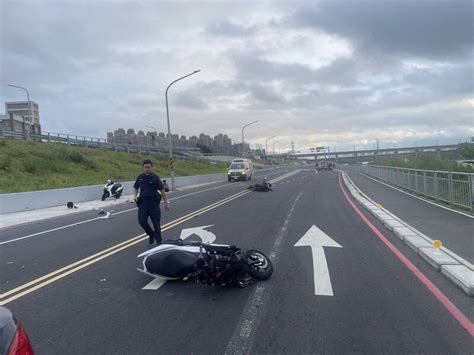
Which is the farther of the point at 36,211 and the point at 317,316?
the point at 36,211

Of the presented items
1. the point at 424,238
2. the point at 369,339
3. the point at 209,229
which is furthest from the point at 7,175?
the point at 369,339

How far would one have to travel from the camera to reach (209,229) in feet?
39.6

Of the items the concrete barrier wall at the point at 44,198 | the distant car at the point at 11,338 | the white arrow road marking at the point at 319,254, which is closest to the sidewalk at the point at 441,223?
the white arrow road marking at the point at 319,254

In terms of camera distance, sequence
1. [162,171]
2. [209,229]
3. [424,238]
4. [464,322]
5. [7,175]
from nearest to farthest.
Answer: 1. [464,322]
2. [424,238]
3. [209,229]
4. [7,175]
5. [162,171]

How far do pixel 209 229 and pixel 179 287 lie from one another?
5520 mm

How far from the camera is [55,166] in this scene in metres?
38.4

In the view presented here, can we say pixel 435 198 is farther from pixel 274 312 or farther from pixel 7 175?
pixel 7 175

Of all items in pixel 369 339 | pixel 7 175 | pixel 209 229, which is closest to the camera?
pixel 369 339

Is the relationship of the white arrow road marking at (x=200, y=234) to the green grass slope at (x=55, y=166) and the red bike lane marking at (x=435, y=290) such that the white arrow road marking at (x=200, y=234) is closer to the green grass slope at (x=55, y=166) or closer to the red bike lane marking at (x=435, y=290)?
the red bike lane marking at (x=435, y=290)

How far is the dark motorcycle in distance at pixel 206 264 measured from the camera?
6.30m

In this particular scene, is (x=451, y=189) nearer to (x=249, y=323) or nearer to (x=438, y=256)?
(x=438, y=256)

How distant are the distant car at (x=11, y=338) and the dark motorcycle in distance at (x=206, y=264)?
12.9ft

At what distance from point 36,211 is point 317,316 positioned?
18.4 meters

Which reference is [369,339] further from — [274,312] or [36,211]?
[36,211]
